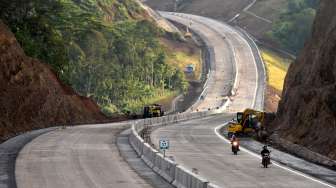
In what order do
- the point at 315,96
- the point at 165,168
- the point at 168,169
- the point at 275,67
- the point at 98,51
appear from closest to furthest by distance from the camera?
the point at 168,169 < the point at 165,168 < the point at 315,96 < the point at 98,51 < the point at 275,67

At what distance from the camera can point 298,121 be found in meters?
55.8

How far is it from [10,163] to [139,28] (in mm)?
133206

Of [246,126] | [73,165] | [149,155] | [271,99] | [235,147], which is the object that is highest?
[149,155]

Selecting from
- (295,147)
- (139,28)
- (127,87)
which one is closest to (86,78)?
(127,87)

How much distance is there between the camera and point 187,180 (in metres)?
28.5

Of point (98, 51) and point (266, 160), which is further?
point (98, 51)

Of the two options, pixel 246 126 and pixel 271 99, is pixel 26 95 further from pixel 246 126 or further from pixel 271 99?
pixel 271 99

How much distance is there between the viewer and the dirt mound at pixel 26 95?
65375 millimetres

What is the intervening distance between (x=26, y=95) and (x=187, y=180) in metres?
44.3

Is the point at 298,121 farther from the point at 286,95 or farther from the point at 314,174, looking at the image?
the point at 314,174

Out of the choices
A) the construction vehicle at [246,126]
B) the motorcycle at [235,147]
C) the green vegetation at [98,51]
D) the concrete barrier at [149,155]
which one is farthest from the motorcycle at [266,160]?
the green vegetation at [98,51]

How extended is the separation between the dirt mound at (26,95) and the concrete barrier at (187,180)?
2934 cm

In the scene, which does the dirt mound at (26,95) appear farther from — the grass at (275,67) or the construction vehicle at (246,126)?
the grass at (275,67)

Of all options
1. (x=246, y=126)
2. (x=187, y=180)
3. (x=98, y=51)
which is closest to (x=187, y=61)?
(x=98, y=51)
